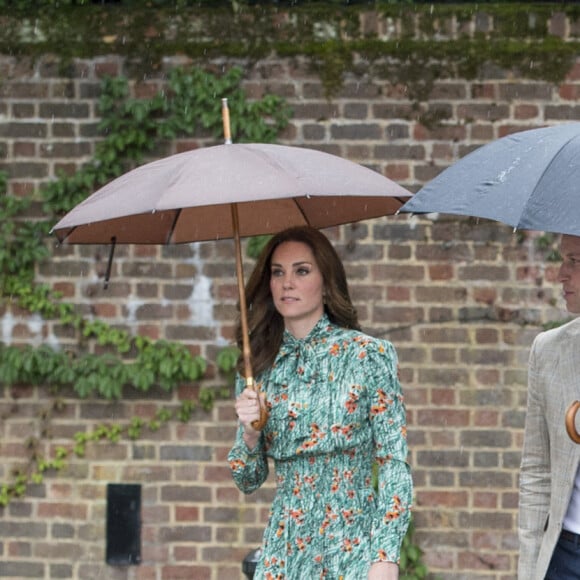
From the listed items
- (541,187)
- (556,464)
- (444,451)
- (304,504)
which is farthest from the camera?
(444,451)

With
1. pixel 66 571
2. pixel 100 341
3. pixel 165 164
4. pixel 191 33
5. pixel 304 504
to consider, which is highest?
pixel 191 33

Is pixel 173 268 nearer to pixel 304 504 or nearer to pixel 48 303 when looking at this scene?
pixel 48 303

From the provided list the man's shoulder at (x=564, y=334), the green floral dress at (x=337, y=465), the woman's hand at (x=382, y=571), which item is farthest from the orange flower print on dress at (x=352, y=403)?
the man's shoulder at (x=564, y=334)

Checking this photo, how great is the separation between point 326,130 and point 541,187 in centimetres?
316

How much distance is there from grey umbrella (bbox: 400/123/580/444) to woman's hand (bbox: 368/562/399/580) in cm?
70

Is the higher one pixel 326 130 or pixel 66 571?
pixel 326 130

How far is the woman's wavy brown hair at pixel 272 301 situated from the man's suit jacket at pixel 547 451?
0.69 meters

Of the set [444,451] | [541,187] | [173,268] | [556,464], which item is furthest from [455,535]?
[541,187]

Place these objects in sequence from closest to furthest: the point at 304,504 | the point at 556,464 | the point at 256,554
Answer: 1. the point at 556,464
2. the point at 304,504
3. the point at 256,554

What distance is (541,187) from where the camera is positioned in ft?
10.5

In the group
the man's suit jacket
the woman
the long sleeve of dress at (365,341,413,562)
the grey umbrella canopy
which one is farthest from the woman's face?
the man's suit jacket

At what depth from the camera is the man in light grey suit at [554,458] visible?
11.5 ft

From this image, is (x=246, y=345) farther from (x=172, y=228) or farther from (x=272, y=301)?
(x=172, y=228)

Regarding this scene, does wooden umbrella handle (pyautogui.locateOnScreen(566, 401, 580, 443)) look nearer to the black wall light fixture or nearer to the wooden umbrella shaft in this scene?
the wooden umbrella shaft
